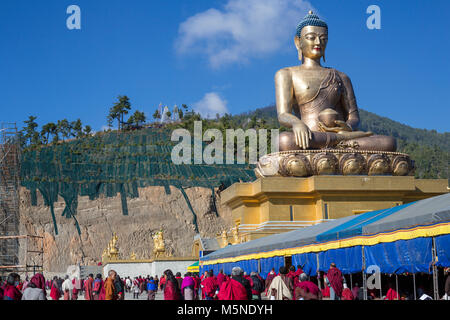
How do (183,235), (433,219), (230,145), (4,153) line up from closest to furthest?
(433,219) → (4,153) → (183,235) → (230,145)

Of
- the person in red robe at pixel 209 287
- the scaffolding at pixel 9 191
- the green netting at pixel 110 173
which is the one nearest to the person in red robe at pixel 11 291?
the person in red robe at pixel 209 287

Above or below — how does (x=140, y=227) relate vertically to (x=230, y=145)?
below

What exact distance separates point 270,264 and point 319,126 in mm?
7932

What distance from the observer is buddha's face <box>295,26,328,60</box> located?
21202 mm

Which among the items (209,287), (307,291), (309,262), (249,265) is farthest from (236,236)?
(307,291)

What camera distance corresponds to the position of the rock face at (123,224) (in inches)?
1927

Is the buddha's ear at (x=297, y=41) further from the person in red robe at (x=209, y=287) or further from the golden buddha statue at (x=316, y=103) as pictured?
the person in red robe at (x=209, y=287)

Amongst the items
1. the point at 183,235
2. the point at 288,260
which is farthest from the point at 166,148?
the point at 288,260

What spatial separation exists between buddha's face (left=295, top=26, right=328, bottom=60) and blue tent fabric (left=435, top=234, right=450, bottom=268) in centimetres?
1396

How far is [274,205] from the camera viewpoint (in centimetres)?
1930

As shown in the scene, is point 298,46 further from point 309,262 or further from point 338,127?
point 309,262
